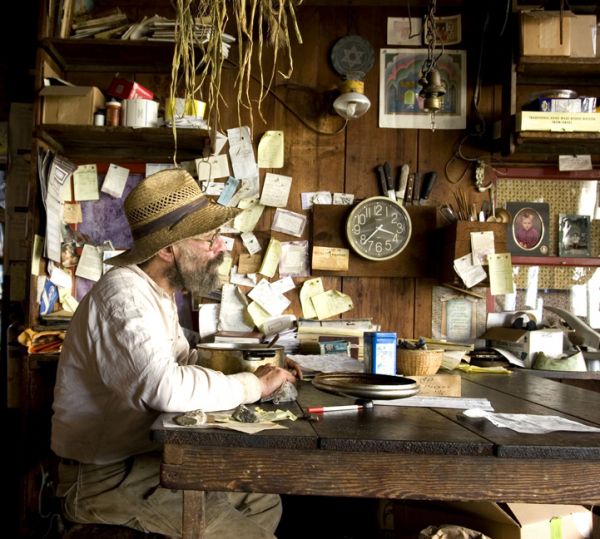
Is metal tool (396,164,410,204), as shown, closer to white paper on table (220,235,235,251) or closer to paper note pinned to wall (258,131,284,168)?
paper note pinned to wall (258,131,284,168)

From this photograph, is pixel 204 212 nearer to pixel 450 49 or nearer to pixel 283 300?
pixel 283 300

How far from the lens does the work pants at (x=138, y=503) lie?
5.48ft

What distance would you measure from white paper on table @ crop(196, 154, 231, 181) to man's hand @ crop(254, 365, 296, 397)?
178 cm

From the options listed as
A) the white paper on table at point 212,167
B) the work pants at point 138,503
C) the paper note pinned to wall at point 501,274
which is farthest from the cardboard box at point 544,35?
the work pants at point 138,503

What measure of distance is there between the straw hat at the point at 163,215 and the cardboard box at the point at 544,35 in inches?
72.3

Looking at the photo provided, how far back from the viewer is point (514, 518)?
1.71 metres

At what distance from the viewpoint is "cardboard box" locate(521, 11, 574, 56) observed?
9.59ft

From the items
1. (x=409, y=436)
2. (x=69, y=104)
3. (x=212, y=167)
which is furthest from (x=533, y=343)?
(x=69, y=104)

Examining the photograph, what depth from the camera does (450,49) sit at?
3322 millimetres

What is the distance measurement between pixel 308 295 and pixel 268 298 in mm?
204

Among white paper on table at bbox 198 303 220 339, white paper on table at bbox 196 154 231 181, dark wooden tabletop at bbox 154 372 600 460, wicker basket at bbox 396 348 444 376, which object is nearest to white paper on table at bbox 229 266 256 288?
white paper on table at bbox 198 303 220 339

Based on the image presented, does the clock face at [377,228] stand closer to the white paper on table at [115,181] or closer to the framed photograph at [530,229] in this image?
the framed photograph at [530,229]

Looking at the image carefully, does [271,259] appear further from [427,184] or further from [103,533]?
[103,533]

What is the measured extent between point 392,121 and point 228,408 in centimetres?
221
